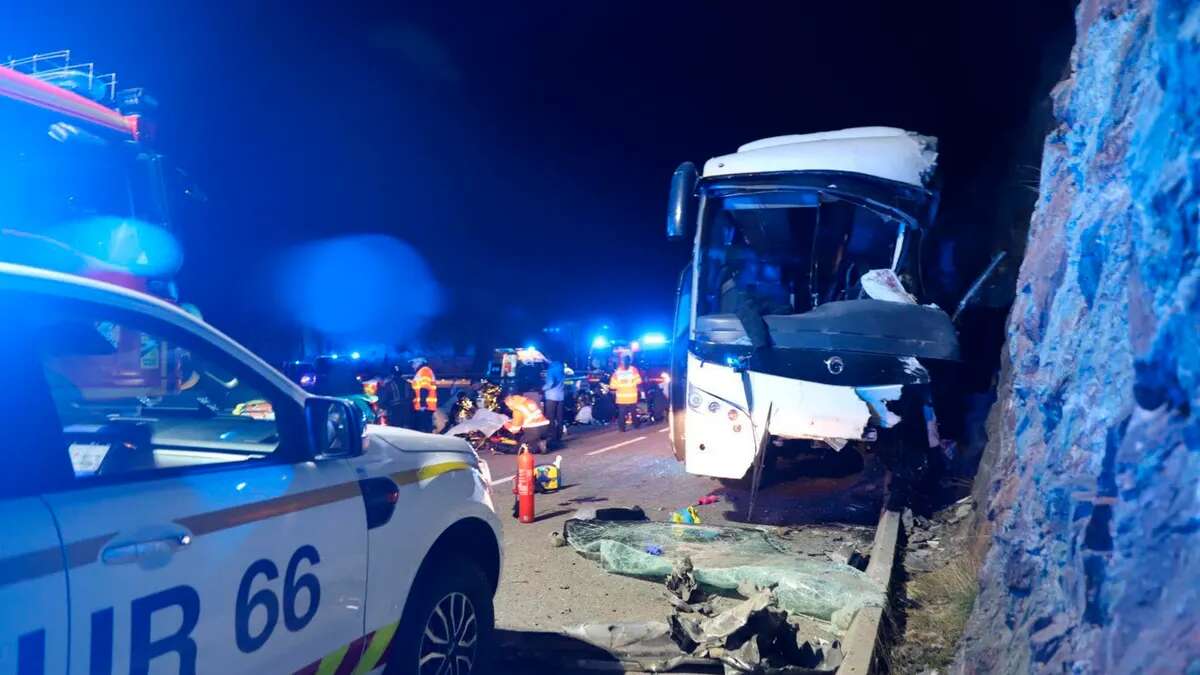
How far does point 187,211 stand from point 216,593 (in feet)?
18.1

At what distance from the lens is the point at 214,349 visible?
257cm

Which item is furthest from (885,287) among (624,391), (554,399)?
(624,391)

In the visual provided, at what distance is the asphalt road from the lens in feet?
17.8

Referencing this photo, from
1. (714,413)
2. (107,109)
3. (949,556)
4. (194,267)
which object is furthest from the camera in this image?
(194,267)

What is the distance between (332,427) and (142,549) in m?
0.90

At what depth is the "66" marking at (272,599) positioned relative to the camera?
2375mm

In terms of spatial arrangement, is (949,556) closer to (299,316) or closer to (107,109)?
(107,109)

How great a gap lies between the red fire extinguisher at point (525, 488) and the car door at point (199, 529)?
4.59 meters

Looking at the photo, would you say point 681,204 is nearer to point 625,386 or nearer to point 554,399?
point 554,399

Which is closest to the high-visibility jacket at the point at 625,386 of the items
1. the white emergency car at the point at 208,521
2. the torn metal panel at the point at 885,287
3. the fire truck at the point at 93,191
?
the torn metal panel at the point at 885,287

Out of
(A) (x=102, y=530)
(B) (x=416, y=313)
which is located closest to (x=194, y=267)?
(A) (x=102, y=530)

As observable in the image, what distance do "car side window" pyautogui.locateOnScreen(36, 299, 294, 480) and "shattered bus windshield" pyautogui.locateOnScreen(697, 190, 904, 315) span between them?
5.08 m

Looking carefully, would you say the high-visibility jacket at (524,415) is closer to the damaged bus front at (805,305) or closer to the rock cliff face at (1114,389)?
the damaged bus front at (805,305)

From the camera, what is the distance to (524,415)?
13.1 m
